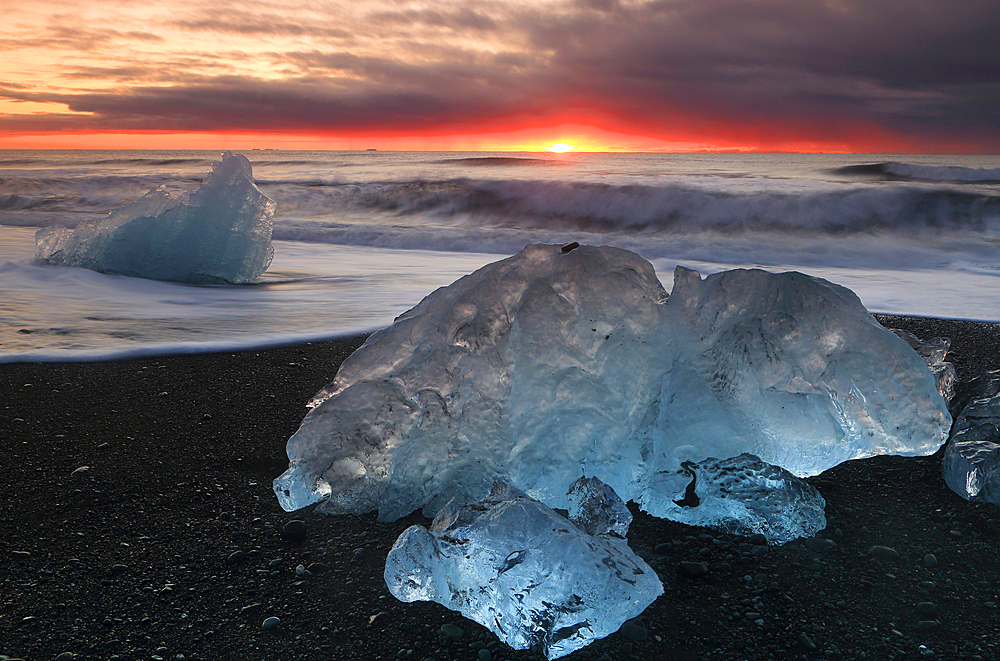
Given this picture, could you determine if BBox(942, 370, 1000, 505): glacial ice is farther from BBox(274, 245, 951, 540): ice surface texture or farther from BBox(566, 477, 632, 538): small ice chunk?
BBox(566, 477, 632, 538): small ice chunk

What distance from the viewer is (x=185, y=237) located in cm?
467

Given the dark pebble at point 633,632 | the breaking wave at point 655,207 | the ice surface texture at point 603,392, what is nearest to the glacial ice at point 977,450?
the ice surface texture at point 603,392

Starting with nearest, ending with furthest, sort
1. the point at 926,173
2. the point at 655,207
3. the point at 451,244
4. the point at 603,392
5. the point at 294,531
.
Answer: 1. the point at 294,531
2. the point at 603,392
3. the point at 451,244
4. the point at 655,207
5. the point at 926,173

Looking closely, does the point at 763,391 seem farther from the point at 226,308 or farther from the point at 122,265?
the point at 122,265

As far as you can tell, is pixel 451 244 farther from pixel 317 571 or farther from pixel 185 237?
pixel 317 571

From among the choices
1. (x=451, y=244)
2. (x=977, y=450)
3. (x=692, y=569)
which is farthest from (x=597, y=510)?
(x=451, y=244)

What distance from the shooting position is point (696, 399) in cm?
168

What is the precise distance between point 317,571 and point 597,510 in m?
0.59

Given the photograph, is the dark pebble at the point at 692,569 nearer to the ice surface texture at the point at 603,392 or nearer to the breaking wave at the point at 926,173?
the ice surface texture at the point at 603,392

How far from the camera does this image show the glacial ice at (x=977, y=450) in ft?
5.30

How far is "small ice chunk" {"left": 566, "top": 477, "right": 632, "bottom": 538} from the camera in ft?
4.52

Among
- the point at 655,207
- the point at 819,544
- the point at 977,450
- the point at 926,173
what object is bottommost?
the point at 819,544

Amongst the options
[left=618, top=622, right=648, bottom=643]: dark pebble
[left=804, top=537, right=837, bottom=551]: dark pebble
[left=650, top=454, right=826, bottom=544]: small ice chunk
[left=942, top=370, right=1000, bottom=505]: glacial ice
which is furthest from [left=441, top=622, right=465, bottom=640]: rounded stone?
[left=942, top=370, right=1000, bottom=505]: glacial ice

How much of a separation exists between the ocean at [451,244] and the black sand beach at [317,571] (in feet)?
4.06
